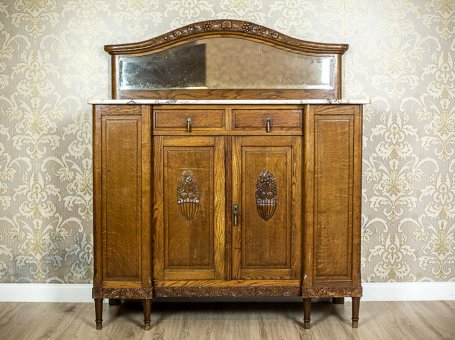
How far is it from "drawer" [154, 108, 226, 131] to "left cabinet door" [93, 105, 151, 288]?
0.24ft

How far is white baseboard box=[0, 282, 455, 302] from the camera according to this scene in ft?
11.5

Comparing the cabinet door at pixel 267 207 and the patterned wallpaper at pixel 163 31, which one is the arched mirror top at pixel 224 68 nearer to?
the patterned wallpaper at pixel 163 31

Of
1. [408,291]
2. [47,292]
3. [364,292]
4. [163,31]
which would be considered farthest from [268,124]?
[47,292]

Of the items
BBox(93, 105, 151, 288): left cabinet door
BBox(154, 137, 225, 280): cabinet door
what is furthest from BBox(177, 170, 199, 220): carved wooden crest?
BBox(93, 105, 151, 288): left cabinet door

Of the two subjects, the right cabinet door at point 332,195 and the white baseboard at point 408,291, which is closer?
the right cabinet door at point 332,195

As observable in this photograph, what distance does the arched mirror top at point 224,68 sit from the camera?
11.2 ft

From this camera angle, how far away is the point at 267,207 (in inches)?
118

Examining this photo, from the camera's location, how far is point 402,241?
3535 millimetres

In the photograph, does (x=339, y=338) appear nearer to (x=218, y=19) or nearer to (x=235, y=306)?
(x=235, y=306)

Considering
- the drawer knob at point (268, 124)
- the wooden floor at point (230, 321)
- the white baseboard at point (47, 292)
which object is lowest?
the wooden floor at point (230, 321)

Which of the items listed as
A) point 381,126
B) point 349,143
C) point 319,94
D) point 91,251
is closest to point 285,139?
point 349,143

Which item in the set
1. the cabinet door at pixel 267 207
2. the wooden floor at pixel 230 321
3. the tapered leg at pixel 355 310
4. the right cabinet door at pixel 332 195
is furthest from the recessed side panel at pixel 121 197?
the tapered leg at pixel 355 310

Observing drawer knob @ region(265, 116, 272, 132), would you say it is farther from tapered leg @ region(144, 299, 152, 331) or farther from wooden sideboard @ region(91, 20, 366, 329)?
tapered leg @ region(144, 299, 152, 331)

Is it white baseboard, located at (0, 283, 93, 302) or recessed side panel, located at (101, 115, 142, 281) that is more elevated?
recessed side panel, located at (101, 115, 142, 281)
